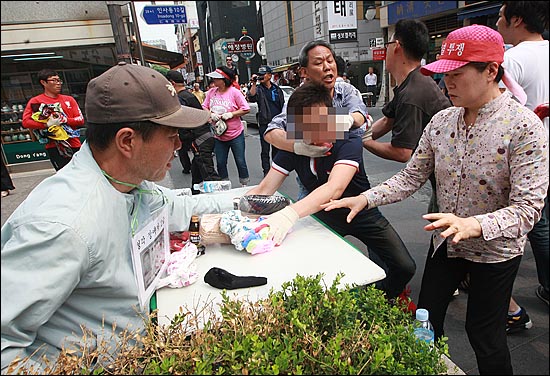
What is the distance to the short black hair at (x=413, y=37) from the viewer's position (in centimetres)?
224

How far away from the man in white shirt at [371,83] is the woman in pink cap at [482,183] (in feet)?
5.32

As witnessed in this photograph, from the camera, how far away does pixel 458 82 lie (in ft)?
4.34

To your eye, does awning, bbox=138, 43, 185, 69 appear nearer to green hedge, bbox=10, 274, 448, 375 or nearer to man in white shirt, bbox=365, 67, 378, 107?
man in white shirt, bbox=365, 67, 378, 107

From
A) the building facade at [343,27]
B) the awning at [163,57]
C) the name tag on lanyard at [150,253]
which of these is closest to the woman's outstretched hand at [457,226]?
the name tag on lanyard at [150,253]

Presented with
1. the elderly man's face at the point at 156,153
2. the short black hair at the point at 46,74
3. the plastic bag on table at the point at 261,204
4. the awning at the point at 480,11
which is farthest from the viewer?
the awning at the point at 480,11

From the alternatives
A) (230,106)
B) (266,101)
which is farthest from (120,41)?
(266,101)

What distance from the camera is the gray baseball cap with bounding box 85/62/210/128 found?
112cm

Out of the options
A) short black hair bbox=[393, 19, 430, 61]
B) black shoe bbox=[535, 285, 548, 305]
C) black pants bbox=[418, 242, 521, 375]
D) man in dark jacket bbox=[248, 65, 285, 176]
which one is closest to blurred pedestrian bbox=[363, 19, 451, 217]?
short black hair bbox=[393, 19, 430, 61]

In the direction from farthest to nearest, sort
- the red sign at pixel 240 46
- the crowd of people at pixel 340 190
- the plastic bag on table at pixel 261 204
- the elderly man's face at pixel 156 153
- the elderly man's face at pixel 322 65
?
the red sign at pixel 240 46 < the elderly man's face at pixel 322 65 < the plastic bag on table at pixel 261 204 < the elderly man's face at pixel 156 153 < the crowd of people at pixel 340 190

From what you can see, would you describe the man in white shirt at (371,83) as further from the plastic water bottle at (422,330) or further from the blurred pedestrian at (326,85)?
the plastic water bottle at (422,330)

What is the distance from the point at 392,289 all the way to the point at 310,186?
79cm

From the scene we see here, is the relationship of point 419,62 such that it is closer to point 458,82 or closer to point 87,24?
point 458,82

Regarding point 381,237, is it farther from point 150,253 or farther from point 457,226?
point 150,253

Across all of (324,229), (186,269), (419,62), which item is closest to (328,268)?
(324,229)
